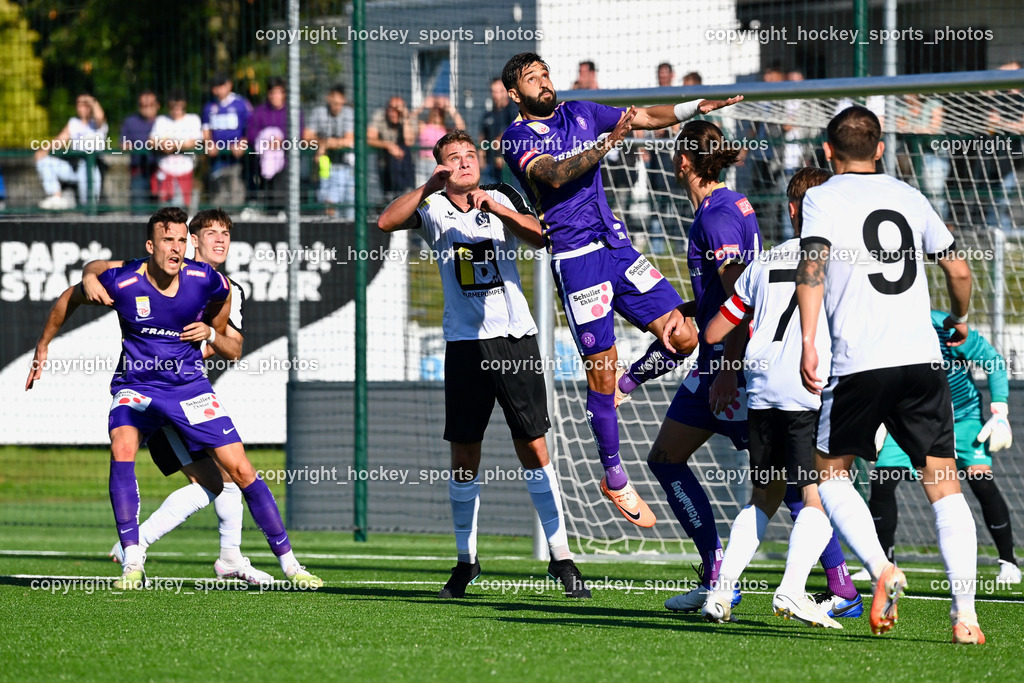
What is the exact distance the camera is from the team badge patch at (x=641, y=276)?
704 centimetres

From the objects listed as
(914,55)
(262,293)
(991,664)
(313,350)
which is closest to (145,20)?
(262,293)

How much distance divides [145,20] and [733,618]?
1969cm

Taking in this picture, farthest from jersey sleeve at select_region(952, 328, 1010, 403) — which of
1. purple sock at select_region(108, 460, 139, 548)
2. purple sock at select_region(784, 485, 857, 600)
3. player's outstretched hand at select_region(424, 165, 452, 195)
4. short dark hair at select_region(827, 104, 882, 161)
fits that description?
purple sock at select_region(108, 460, 139, 548)

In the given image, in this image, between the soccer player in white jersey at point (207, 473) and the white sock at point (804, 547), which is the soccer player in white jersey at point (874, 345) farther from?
the soccer player in white jersey at point (207, 473)

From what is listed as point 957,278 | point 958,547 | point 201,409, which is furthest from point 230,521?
point 957,278

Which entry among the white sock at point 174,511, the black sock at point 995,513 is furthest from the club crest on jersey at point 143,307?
the black sock at point 995,513

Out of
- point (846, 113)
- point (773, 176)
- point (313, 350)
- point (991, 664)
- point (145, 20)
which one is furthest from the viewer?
point (145, 20)

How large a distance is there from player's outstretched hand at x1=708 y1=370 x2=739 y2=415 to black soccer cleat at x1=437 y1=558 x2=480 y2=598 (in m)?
1.90

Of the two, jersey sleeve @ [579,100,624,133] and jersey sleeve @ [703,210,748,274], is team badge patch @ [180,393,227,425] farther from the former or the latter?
jersey sleeve @ [703,210,748,274]

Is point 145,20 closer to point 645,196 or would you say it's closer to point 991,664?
point 645,196

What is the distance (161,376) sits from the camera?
Result: 771 centimetres

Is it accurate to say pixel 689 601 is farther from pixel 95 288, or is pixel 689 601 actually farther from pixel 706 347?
pixel 95 288

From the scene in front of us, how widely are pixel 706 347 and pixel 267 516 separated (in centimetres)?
299

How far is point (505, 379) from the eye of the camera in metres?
6.98
